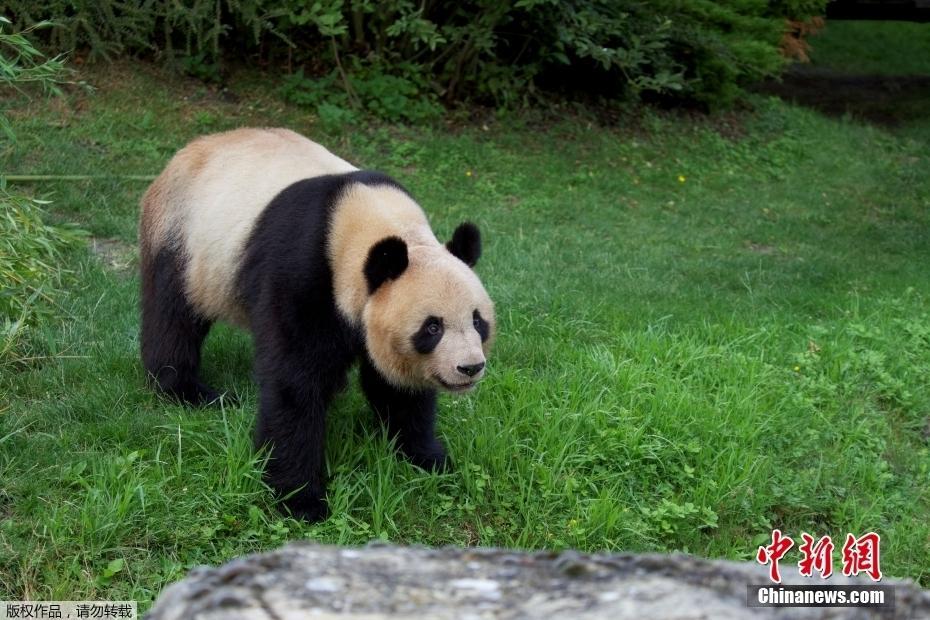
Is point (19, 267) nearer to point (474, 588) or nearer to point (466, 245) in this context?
point (466, 245)

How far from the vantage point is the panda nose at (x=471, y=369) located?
380 centimetres

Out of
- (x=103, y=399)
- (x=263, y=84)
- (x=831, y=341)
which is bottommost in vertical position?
(x=831, y=341)

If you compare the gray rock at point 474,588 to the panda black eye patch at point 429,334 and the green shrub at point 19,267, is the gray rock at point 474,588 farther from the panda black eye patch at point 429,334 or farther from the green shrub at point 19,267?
the green shrub at point 19,267

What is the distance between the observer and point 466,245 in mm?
4234

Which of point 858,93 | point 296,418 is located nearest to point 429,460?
point 296,418

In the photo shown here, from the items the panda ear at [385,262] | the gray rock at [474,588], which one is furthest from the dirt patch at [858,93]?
the gray rock at [474,588]

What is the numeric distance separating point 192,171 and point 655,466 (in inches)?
108

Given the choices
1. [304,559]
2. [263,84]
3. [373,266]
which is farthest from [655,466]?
[263,84]

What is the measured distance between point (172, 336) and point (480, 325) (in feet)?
5.92

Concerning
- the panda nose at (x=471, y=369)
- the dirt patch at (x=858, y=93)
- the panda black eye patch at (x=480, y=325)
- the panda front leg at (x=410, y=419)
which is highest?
the panda black eye patch at (x=480, y=325)

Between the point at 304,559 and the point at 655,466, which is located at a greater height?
the point at 304,559

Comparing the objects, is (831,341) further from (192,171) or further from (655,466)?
(192,171)

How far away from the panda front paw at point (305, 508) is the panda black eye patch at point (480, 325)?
3.35 ft

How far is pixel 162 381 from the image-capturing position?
498 cm
